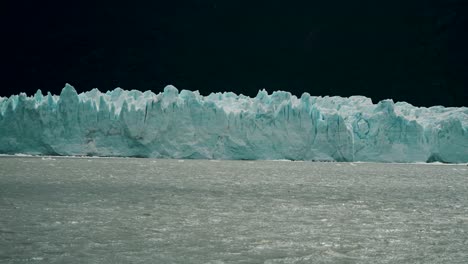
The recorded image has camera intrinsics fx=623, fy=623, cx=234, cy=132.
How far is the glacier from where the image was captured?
34.8 m

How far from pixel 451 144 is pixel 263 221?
27.2 metres

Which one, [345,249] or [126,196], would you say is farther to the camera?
[126,196]

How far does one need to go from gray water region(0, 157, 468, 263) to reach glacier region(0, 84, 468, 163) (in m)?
14.8

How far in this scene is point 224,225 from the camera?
1192 centimetres

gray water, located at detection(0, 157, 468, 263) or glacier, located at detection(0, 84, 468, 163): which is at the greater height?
glacier, located at detection(0, 84, 468, 163)

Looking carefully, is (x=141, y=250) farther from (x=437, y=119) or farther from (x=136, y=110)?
(x=437, y=119)

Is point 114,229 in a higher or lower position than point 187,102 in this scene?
lower

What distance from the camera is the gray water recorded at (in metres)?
9.14

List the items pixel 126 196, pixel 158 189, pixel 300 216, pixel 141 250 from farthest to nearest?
1. pixel 158 189
2. pixel 126 196
3. pixel 300 216
4. pixel 141 250

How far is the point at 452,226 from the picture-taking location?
12594 mm

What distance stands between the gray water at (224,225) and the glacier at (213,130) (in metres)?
14.8

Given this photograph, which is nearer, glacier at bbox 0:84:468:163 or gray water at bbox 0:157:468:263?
gray water at bbox 0:157:468:263

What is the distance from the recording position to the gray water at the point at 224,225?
9.14 meters

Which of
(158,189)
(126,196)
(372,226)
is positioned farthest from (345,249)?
(158,189)
